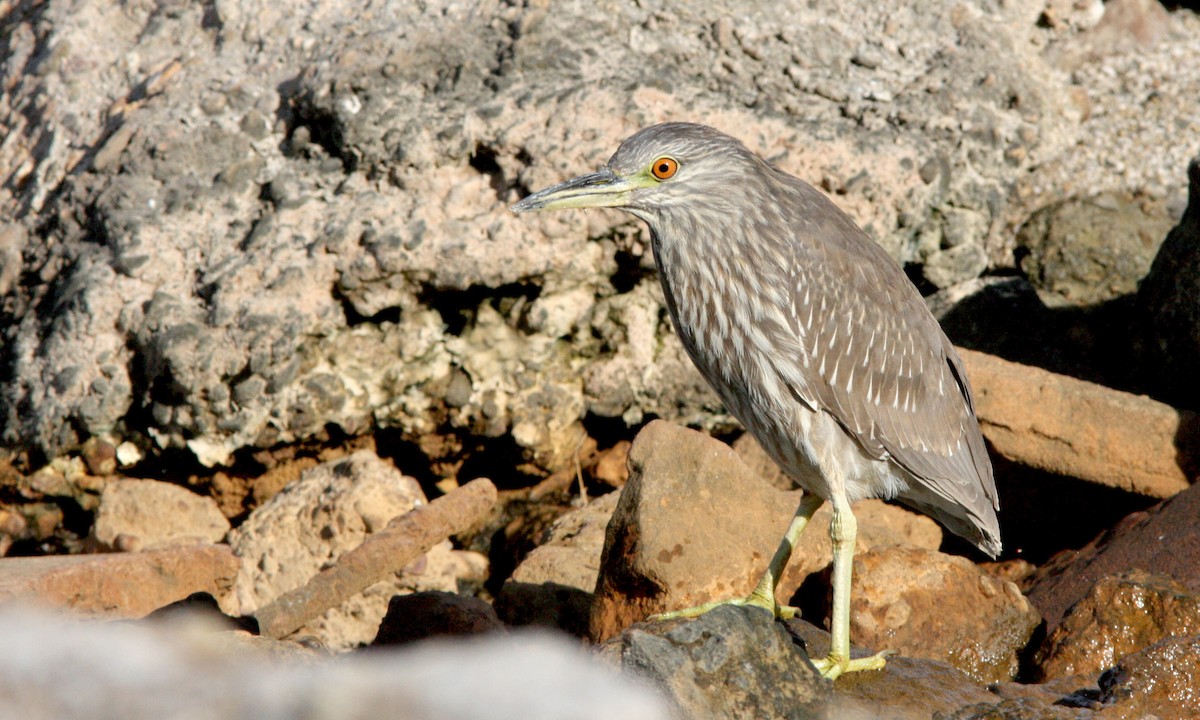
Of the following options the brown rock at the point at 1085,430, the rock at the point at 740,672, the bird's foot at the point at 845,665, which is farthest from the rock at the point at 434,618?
the brown rock at the point at 1085,430

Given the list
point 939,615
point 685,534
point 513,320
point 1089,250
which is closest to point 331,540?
point 513,320

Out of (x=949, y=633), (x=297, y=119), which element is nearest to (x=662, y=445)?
(x=949, y=633)

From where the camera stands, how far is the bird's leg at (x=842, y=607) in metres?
3.98

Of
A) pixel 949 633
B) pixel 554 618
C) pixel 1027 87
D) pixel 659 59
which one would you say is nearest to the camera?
pixel 949 633

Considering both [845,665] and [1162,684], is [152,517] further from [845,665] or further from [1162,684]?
[1162,684]

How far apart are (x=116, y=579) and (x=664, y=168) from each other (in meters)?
2.65

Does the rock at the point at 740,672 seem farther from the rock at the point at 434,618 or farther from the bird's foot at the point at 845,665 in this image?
the rock at the point at 434,618

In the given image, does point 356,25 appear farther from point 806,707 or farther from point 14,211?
point 806,707

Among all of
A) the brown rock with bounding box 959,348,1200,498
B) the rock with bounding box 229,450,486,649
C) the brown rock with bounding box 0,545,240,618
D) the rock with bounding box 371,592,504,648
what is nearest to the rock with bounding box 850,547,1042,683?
the brown rock with bounding box 959,348,1200,498

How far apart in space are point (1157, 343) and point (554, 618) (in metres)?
3.28

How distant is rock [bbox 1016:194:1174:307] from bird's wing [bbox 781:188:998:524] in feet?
7.59

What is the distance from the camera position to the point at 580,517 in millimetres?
5520

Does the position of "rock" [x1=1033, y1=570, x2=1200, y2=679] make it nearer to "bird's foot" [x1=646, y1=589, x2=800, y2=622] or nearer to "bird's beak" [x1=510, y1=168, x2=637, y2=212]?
"bird's foot" [x1=646, y1=589, x2=800, y2=622]

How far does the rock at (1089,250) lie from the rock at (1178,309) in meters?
0.66
